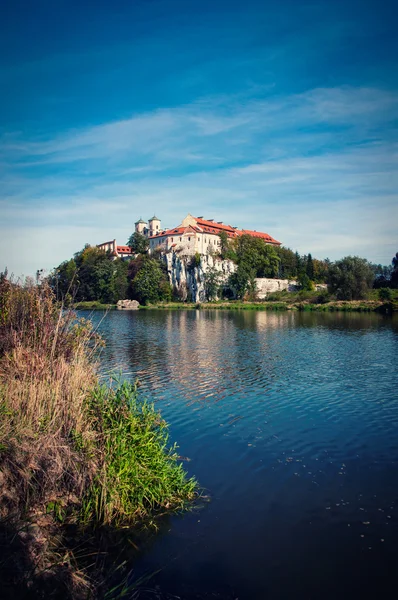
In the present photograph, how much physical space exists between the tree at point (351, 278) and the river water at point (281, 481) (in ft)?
186

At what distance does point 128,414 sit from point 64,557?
3.32 metres

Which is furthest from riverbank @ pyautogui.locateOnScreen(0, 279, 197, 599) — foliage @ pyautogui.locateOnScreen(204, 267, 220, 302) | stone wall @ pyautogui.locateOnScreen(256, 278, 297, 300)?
stone wall @ pyautogui.locateOnScreen(256, 278, 297, 300)

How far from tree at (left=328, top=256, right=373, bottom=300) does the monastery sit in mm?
39095

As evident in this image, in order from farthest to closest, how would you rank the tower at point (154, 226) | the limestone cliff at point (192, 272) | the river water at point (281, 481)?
1. the tower at point (154, 226)
2. the limestone cliff at point (192, 272)
3. the river water at point (281, 481)

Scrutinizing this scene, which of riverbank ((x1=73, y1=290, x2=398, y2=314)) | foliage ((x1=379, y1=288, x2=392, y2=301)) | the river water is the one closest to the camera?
the river water

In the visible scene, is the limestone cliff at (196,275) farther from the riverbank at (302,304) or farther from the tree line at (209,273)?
the riverbank at (302,304)

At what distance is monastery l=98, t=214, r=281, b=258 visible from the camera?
371 ft

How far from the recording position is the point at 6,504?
6672 millimetres

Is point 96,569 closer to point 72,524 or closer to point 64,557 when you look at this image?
point 64,557

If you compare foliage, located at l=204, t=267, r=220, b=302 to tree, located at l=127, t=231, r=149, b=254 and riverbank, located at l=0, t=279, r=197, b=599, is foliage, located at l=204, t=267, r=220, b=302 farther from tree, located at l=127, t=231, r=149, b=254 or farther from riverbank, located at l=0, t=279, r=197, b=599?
riverbank, located at l=0, t=279, r=197, b=599

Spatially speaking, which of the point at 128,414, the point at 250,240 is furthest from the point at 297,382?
the point at 250,240

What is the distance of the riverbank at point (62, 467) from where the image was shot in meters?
5.81

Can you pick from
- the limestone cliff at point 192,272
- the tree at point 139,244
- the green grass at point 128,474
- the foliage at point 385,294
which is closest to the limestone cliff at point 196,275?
the limestone cliff at point 192,272

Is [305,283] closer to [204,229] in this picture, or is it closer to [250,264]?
[250,264]
